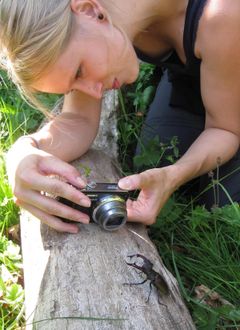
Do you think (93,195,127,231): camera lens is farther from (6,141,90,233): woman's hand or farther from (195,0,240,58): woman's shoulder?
(195,0,240,58): woman's shoulder

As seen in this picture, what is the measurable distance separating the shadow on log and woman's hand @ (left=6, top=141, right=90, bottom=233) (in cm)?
7

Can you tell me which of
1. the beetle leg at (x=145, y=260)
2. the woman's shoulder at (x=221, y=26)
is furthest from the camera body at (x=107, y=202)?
the woman's shoulder at (x=221, y=26)

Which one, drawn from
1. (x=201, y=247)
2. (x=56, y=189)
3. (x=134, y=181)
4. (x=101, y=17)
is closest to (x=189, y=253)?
(x=201, y=247)

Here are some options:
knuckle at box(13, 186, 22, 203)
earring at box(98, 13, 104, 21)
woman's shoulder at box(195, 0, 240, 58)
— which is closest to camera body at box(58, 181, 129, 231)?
knuckle at box(13, 186, 22, 203)

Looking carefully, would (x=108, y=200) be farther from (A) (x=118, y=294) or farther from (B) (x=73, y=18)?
(B) (x=73, y=18)

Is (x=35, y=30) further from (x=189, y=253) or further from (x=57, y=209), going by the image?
(x=189, y=253)

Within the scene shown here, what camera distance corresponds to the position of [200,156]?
2279 mm

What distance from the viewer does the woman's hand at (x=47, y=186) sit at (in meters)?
1.78

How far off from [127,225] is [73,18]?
708mm

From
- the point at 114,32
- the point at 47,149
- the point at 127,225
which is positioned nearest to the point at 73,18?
the point at 114,32

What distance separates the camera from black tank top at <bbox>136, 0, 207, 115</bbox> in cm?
218

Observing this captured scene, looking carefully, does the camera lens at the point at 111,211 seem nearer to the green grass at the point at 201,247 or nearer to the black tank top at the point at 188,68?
the green grass at the point at 201,247

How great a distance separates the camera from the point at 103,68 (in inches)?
77.0

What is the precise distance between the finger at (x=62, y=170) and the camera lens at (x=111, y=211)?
91mm
